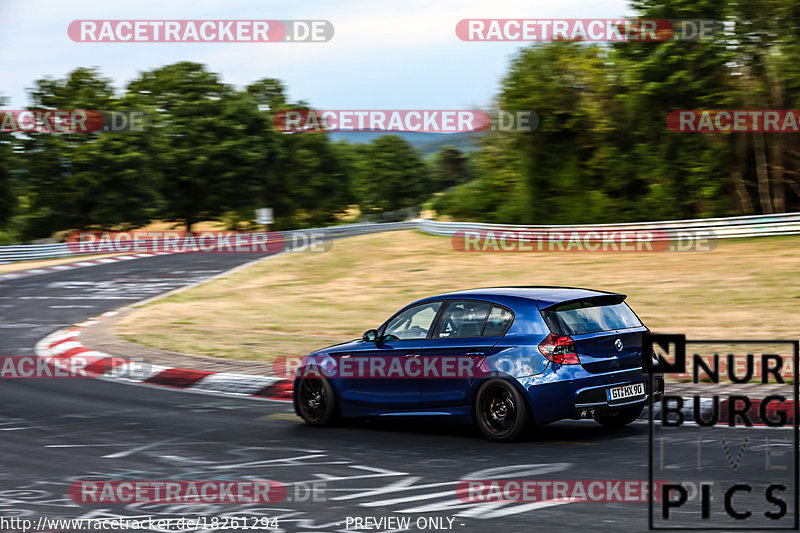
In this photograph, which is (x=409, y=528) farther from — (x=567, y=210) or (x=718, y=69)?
(x=567, y=210)

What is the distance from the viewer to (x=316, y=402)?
1069 centimetres

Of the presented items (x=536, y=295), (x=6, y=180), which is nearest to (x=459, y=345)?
(x=536, y=295)

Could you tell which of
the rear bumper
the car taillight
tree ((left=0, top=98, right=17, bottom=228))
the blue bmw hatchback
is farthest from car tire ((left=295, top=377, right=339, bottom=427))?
tree ((left=0, top=98, right=17, bottom=228))

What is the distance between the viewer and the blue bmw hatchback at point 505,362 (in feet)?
29.0

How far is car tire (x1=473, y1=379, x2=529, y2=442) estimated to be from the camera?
8.84m

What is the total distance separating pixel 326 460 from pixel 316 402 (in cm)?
210

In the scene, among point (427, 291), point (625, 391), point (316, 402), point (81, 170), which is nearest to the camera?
point (625, 391)

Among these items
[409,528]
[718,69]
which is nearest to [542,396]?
[409,528]

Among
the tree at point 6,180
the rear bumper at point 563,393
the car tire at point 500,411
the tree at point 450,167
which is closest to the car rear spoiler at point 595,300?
Result: the rear bumper at point 563,393

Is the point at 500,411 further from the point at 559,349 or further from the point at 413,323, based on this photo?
the point at 413,323

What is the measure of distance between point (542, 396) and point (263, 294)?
19788mm

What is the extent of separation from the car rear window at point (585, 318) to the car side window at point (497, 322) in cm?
37

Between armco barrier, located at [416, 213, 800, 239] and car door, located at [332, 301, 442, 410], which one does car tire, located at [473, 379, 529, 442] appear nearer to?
car door, located at [332, 301, 442, 410]

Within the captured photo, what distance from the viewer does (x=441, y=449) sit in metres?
8.98
